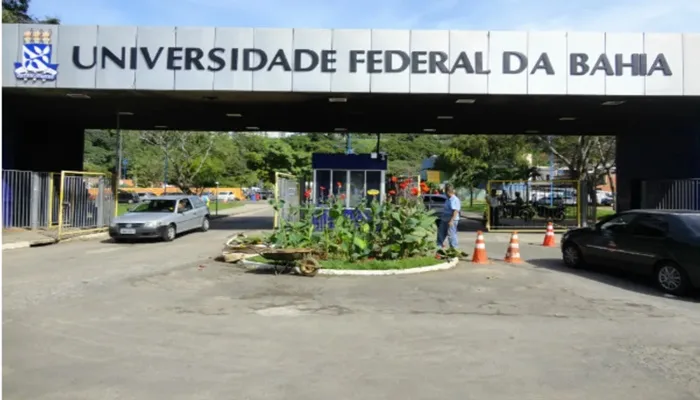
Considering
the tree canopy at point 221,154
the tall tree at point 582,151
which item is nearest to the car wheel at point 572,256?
the tree canopy at point 221,154

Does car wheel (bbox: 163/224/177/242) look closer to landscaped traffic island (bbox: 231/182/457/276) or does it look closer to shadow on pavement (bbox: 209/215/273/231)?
shadow on pavement (bbox: 209/215/273/231)

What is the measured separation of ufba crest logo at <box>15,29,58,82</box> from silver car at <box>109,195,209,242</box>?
16.0 ft

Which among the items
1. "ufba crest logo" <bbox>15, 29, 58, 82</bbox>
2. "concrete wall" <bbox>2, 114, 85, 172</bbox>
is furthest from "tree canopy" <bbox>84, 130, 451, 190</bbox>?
"ufba crest logo" <bbox>15, 29, 58, 82</bbox>

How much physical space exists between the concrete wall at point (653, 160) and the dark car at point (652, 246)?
43.6ft

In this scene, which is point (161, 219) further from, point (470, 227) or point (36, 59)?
point (470, 227)

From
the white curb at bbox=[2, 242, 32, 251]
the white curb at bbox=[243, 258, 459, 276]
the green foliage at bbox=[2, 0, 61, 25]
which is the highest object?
the green foliage at bbox=[2, 0, 61, 25]

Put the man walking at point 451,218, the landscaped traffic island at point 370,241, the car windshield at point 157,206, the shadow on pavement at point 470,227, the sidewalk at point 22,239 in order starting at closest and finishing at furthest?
the landscaped traffic island at point 370,241
the man walking at point 451,218
the sidewalk at point 22,239
the car windshield at point 157,206
the shadow on pavement at point 470,227

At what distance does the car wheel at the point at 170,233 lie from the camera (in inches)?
717

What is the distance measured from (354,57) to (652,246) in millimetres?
10357

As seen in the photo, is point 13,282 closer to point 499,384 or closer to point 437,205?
point 499,384

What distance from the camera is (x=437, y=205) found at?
27578 millimetres

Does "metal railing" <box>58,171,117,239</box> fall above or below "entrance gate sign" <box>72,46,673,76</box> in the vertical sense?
below

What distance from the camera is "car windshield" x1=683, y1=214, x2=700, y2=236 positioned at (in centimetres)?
964

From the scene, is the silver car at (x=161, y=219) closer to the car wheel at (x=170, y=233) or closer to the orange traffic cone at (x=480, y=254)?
the car wheel at (x=170, y=233)
